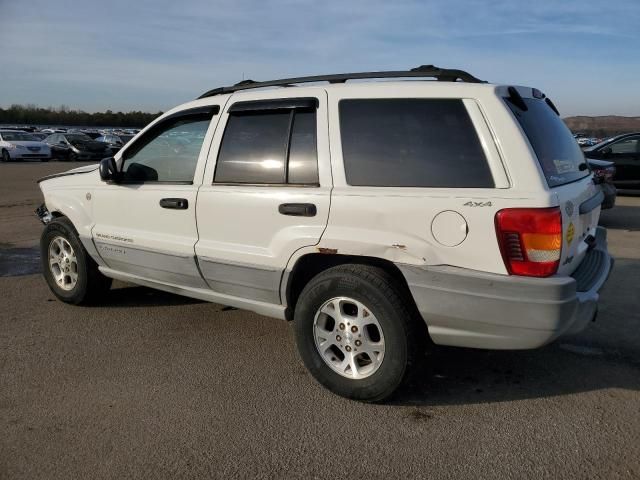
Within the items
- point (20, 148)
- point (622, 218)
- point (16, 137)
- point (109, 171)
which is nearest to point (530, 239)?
point (109, 171)

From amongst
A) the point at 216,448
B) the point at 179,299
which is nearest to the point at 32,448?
the point at 216,448

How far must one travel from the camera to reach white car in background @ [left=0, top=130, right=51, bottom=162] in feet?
89.1

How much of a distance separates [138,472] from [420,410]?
1576mm

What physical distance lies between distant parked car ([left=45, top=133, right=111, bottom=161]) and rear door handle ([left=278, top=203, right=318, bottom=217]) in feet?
93.1

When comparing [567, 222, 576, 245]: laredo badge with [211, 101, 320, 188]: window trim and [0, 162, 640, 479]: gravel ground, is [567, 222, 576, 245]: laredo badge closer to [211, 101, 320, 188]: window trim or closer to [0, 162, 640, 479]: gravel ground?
[0, 162, 640, 479]: gravel ground

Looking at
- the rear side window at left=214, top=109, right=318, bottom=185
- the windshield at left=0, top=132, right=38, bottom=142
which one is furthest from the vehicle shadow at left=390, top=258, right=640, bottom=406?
the windshield at left=0, top=132, right=38, bottom=142

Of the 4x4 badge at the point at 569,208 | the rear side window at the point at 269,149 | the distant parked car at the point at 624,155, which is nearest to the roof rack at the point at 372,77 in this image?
the rear side window at the point at 269,149

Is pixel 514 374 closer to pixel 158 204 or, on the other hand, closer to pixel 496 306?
pixel 496 306

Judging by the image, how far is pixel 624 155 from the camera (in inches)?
508

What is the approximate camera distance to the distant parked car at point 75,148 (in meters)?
29.6

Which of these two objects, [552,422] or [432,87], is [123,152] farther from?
[552,422]

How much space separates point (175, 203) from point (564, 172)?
103 inches

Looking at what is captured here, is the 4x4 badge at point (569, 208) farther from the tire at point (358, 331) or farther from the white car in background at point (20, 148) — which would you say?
the white car in background at point (20, 148)

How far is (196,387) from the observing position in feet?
11.8
